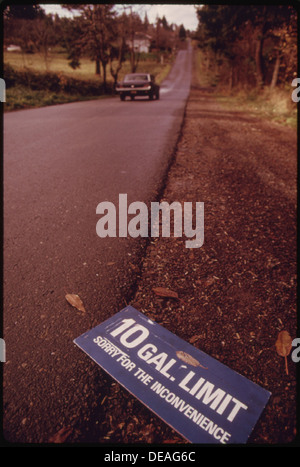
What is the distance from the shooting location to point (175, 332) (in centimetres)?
165

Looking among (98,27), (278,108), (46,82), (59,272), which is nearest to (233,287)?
(59,272)

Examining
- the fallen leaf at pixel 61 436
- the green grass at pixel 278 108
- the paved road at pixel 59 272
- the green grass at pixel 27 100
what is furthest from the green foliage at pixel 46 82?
the fallen leaf at pixel 61 436

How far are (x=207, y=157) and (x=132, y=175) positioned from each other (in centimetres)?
154

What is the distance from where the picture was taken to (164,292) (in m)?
1.92

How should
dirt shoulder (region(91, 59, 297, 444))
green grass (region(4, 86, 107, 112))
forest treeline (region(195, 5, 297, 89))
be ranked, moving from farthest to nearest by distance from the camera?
forest treeline (region(195, 5, 297, 89))
green grass (region(4, 86, 107, 112))
dirt shoulder (region(91, 59, 297, 444))

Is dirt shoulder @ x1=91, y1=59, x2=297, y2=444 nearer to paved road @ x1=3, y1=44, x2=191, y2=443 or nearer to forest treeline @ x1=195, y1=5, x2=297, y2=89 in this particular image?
paved road @ x1=3, y1=44, x2=191, y2=443

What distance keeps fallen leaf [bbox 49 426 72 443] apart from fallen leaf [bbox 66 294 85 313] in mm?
703

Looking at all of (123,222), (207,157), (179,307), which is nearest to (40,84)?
(207,157)

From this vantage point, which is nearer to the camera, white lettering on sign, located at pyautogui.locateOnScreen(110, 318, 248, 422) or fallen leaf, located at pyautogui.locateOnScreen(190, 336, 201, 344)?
white lettering on sign, located at pyautogui.locateOnScreen(110, 318, 248, 422)

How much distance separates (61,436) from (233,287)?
4.42 ft

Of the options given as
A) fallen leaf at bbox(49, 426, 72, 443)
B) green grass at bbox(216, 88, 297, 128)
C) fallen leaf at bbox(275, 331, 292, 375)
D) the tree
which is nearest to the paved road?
fallen leaf at bbox(49, 426, 72, 443)

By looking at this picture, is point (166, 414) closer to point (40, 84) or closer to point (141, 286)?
point (141, 286)

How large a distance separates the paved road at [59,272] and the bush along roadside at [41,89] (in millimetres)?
9574

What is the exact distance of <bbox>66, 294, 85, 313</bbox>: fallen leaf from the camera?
1802mm
